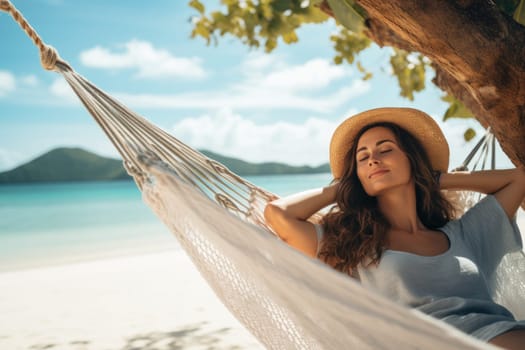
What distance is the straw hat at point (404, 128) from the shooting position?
1509mm

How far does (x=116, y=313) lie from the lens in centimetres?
352

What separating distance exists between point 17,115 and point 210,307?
36.0 metres

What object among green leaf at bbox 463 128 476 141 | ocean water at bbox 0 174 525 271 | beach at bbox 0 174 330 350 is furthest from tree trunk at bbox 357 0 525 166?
ocean water at bbox 0 174 525 271

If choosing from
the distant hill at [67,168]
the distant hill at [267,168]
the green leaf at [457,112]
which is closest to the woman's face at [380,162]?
the green leaf at [457,112]

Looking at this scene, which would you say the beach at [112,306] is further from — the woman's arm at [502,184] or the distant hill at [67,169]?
the distant hill at [67,169]

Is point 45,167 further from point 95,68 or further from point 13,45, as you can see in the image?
point 95,68

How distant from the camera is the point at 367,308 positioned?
0.71 metres

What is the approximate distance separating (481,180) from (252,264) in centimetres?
93

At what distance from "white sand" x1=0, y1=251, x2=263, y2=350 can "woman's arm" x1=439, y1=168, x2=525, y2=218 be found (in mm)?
1524

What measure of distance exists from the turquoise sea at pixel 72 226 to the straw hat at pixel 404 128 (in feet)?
26.4

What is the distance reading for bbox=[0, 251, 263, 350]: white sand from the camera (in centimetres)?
282

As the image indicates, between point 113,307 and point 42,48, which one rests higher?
point 42,48

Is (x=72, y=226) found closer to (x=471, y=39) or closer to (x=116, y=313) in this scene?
(x=116, y=313)

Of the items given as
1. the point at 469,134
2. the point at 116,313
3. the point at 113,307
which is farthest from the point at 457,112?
the point at 113,307
